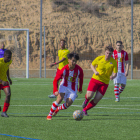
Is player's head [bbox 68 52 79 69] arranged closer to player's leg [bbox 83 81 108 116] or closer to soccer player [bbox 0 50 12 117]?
player's leg [bbox 83 81 108 116]

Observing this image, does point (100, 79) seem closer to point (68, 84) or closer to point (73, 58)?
point (68, 84)

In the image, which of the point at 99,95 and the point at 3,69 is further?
the point at 99,95

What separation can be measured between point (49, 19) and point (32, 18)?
1619 mm

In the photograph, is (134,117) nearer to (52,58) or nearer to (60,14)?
(52,58)

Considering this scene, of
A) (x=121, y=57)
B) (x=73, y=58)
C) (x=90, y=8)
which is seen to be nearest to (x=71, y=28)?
(x=90, y=8)

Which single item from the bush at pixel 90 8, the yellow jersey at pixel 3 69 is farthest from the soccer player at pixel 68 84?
the bush at pixel 90 8

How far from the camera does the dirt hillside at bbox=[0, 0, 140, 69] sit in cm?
3212

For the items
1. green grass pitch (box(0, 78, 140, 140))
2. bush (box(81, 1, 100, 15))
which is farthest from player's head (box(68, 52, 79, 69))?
bush (box(81, 1, 100, 15))

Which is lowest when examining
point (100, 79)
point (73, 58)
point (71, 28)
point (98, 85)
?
point (98, 85)

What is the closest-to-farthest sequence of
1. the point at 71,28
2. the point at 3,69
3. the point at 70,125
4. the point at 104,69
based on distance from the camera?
the point at 70,125 → the point at 3,69 → the point at 104,69 → the point at 71,28

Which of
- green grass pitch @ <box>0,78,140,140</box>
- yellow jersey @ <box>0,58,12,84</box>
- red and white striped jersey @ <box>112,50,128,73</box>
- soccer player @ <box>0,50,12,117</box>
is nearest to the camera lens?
green grass pitch @ <box>0,78,140,140</box>

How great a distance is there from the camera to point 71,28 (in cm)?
3409

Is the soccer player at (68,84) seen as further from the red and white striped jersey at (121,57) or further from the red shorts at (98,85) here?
the red and white striped jersey at (121,57)

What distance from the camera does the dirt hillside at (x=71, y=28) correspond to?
32.1 metres
